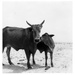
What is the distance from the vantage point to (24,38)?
10844 mm

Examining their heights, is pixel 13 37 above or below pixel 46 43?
above

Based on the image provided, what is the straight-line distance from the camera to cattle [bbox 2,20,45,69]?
1037 cm

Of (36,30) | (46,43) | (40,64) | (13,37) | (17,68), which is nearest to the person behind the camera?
(36,30)

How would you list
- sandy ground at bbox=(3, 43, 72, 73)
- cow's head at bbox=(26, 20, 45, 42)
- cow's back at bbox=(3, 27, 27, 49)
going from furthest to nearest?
cow's back at bbox=(3, 27, 27, 49) < sandy ground at bbox=(3, 43, 72, 73) < cow's head at bbox=(26, 20, 45, 42)

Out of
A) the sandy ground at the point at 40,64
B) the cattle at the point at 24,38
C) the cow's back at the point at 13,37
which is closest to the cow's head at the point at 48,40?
the cattle at the point at 24,38

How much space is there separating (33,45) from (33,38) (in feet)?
1.23

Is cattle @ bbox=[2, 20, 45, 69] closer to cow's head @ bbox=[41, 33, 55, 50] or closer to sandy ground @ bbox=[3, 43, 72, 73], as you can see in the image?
sandy ground @ bbox=[3, 43, 72, 73]

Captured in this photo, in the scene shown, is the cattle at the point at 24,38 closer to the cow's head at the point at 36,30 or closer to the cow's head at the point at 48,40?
the cow's head at the point at 36,30

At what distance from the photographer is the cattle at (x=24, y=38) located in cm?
1037

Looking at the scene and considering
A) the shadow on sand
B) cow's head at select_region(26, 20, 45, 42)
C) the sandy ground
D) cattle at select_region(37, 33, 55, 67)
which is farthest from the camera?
cattle at select_region(37, 33, 55, 67)

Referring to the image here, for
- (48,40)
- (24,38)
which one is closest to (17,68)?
(24,38)

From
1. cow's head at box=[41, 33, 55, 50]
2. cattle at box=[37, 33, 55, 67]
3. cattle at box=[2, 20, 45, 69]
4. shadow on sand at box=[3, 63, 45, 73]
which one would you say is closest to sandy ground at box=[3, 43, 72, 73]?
shadow on sand at box=[3, 63, 45, 73]

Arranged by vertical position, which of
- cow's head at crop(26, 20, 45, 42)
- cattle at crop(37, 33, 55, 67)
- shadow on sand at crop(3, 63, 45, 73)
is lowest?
shadow on sand at crop(3, 63, 45, 73)

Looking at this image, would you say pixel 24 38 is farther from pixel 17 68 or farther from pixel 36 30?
pixel 17 68
